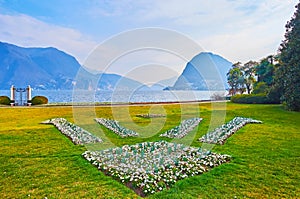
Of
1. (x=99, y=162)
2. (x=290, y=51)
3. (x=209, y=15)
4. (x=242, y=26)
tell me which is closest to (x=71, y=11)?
(x=209, y=15)

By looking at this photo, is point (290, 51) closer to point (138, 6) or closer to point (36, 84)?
point (138, 6)

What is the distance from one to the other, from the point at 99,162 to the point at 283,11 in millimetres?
15511

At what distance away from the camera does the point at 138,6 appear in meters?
13.0

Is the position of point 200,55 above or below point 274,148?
above

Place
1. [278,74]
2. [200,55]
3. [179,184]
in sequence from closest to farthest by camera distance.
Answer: [179,184] → [200,55] → [278,74]

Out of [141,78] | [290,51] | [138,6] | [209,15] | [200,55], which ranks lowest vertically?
[141,78]

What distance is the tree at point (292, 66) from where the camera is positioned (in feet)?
44.3

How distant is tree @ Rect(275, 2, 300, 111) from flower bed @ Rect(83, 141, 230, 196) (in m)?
10.9

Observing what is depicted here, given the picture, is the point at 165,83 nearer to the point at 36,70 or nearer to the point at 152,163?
the point at 152,163

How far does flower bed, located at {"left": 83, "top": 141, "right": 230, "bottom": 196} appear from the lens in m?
3.99

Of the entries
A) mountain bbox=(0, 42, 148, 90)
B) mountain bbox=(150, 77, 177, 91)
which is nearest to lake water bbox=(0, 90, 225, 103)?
mountain bbox=(150, 77, 177, 91)

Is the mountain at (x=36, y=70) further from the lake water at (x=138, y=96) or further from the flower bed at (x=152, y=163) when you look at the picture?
the flower bed at (x=152, y=163)

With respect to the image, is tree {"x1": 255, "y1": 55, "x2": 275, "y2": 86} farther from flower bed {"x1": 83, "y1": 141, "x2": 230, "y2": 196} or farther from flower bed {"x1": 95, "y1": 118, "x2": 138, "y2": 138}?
flower bed {"x1": 83, "y1": 141, "x2": 230, "y2": 196}

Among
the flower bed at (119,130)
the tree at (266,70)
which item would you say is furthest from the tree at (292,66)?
the flower bed at (119,130)
